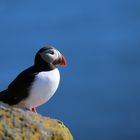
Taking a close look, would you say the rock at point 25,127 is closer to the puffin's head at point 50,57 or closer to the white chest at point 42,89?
the white chest at point 42,89

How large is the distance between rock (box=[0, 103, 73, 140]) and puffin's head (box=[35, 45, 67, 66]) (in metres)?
3.84

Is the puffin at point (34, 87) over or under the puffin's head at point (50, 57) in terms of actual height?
under

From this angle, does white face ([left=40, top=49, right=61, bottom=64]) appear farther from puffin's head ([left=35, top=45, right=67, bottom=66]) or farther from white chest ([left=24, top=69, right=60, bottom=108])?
white chest ([left=24, top=69, right=60, bottom=108])

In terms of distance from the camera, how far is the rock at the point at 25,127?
402cm

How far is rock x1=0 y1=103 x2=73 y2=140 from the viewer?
4019 millimetres

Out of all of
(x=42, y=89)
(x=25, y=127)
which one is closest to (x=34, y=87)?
(x=42, y=89)

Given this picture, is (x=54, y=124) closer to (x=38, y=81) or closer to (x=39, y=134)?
(x=39, y=134)

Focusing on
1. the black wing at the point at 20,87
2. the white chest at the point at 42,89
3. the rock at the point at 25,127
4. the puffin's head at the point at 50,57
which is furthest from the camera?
the puffin's head at the point at 50,57

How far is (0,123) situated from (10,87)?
3.83m

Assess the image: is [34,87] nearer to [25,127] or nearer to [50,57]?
[50,57]

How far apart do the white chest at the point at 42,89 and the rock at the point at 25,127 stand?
320 centimetres

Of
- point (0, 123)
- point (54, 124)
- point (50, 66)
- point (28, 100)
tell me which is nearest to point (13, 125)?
point (0, 123)

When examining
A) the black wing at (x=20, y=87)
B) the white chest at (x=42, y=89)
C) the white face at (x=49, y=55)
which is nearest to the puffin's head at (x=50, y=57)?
the white face at (x=49, y=55)

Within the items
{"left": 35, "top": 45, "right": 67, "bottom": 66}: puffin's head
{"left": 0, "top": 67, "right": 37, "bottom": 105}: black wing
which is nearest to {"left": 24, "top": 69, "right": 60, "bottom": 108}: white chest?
{"left": 0, "top": 67, "right": 37, "bottom": 105}: black wing
